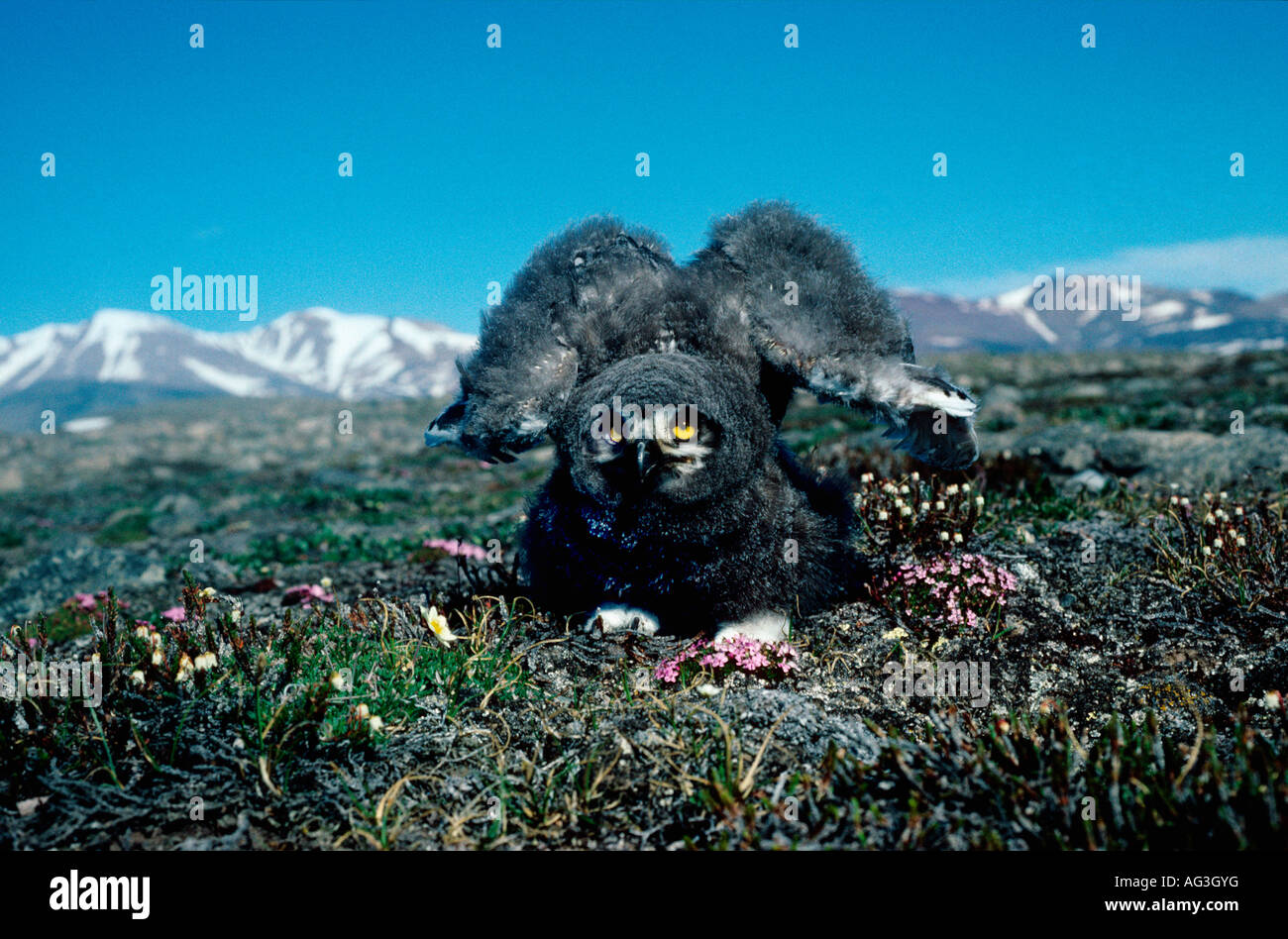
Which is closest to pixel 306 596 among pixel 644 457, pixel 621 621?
pixel 621 621

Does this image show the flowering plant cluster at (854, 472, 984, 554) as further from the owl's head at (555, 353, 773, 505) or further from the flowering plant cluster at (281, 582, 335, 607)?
the flowering plant cluster at (281, 582, 335, 607)

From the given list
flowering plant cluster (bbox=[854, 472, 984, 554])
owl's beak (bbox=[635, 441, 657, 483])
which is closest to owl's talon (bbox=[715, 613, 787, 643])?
owl's beak (bbox=[635, 441, 657, 483])

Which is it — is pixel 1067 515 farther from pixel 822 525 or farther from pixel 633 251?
pixel 633 251

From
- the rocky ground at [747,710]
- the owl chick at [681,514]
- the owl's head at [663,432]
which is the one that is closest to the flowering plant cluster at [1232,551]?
the rocky ground at [747,710]

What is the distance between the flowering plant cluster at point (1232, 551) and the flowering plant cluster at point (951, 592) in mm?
1186

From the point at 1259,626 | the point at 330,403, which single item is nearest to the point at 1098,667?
the point at 1259,626

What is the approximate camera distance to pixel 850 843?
296cm

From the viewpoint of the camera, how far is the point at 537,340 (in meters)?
4.33

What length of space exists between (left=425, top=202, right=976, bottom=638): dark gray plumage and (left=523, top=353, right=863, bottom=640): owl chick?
0.04ft

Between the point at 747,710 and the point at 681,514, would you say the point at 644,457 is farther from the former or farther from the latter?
the point at 747,710

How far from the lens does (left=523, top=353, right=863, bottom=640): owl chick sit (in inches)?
148

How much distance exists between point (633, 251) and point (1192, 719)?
3.97 m

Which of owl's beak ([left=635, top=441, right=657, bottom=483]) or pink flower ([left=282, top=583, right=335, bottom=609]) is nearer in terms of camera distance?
owl's beak ([left=635, top=441, right=657, bottom=483])

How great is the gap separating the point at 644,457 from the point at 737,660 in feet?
4.85
